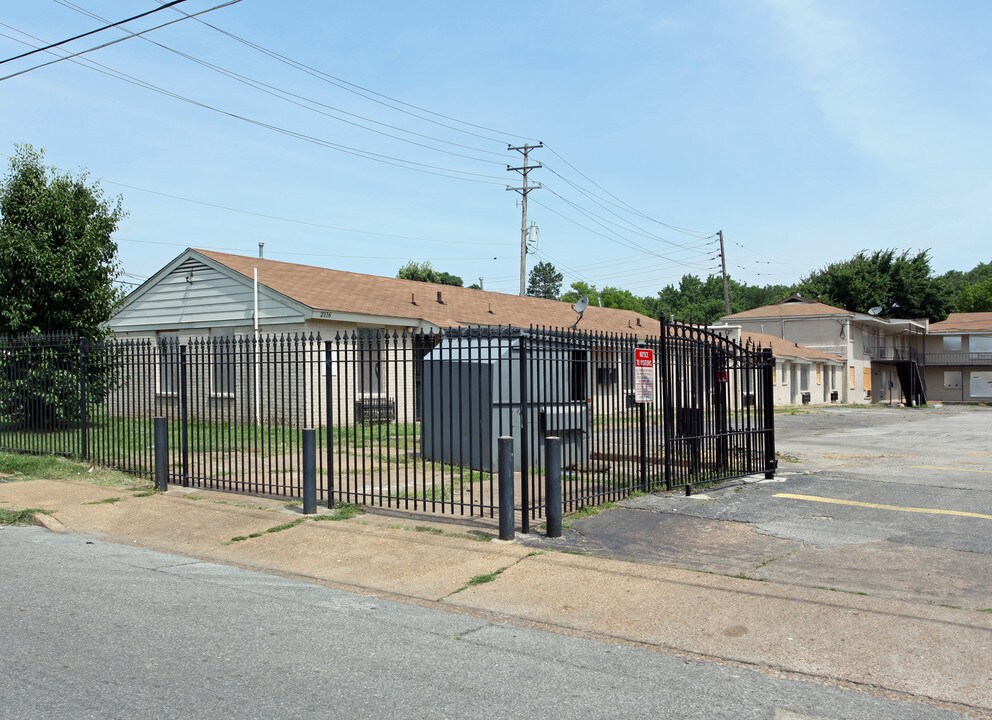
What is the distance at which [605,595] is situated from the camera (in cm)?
689

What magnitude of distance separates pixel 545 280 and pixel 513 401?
Result: 125376 mm

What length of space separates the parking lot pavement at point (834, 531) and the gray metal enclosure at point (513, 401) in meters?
1.42

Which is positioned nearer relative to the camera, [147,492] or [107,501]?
[107,501]

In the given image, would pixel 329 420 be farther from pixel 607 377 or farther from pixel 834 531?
pixel 834 531

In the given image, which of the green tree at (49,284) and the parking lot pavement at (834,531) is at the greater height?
the green tree at (49,284)

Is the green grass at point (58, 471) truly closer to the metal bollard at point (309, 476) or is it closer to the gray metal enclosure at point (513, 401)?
the metal bollard at point (309, 476)

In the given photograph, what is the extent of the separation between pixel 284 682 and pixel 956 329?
203ft

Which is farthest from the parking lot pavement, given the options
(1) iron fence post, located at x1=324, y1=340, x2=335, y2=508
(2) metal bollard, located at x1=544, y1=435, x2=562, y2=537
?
(1) iron fence post, located at x1=324, y1=340, x2=335, y2=508

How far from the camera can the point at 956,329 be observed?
57.0 meters

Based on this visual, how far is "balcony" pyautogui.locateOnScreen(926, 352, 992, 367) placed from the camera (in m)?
56.3

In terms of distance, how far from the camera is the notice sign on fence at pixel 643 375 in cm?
1032

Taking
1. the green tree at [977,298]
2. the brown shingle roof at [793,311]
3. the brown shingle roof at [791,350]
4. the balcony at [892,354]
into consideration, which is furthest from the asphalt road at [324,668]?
the green tree at [977,298]

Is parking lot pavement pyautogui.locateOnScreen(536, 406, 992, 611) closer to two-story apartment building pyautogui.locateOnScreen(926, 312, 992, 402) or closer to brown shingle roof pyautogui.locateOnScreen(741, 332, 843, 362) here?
brown shingle roof pyautogui.locateOnScreen(741, 332, 843, 362)

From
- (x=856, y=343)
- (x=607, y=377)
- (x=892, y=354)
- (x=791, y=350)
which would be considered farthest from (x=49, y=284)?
(x=892, y=354)
